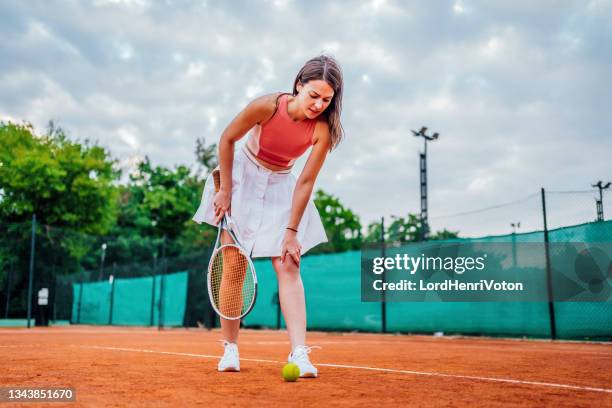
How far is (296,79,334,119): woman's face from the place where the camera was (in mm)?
2895

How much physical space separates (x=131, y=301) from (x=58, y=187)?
16.4 ft

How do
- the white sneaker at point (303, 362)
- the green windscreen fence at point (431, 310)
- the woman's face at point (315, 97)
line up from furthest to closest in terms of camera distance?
the green windscreen fence at point (431, 310) → the woman's face at point (315, 97) → the white sneaker at point (303, 362)

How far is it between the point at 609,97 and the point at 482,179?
7.09 metres

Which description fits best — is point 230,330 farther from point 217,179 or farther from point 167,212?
point 167,212

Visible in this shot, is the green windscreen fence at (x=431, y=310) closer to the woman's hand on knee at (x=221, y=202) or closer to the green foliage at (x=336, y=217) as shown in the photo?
the woman's hand on knee at (x=221, y=202)

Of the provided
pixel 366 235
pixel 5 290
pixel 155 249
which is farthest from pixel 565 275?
pixel 366 235

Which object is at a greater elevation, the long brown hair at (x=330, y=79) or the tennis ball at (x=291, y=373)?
the long brown hair at (x=330, y=79)

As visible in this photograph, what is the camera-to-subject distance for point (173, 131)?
30312mm

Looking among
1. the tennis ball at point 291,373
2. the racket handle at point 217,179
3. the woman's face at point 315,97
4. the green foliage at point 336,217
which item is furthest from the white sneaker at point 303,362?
the green foliage at point 336,217

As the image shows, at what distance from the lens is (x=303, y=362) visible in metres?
2.81

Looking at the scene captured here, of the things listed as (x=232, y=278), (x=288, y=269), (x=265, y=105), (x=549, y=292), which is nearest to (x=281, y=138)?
(x=265, y=105)

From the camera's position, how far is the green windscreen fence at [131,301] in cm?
1656

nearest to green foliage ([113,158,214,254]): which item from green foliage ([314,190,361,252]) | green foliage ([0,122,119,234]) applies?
green foliage ([0,122,119,234])

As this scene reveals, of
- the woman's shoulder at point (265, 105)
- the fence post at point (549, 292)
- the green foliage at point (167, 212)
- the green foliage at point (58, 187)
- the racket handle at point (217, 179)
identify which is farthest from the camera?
the green foliage at point (167, 212)
